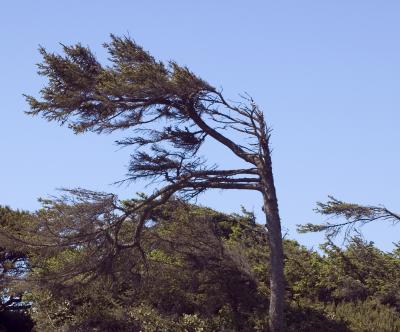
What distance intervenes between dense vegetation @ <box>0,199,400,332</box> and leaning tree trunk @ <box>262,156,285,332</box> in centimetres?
52

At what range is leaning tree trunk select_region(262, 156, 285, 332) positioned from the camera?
14.3 metres

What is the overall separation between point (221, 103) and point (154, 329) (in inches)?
195

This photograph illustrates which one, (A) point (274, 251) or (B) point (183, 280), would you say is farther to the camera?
(B) point (183, 280)

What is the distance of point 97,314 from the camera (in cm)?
1593

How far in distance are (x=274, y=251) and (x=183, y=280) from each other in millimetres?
2464

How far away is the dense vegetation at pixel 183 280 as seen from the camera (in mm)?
14750

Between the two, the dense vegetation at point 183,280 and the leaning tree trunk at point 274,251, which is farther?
the dense vegetation at point 183,280

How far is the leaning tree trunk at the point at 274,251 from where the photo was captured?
14312 mm

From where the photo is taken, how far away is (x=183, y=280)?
16062 millimetres

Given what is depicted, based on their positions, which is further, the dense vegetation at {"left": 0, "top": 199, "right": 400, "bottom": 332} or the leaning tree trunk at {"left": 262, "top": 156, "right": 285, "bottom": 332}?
the dense vegetation at {"left": 0, "top": 199, "right": 400, "bottom": 332}

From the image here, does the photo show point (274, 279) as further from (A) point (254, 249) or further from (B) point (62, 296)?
(B) point (62, 296)

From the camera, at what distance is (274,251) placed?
14711 millimetres

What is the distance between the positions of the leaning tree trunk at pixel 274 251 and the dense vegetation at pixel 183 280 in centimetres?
52

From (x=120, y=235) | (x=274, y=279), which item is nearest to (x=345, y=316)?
(x=274, y=279)
